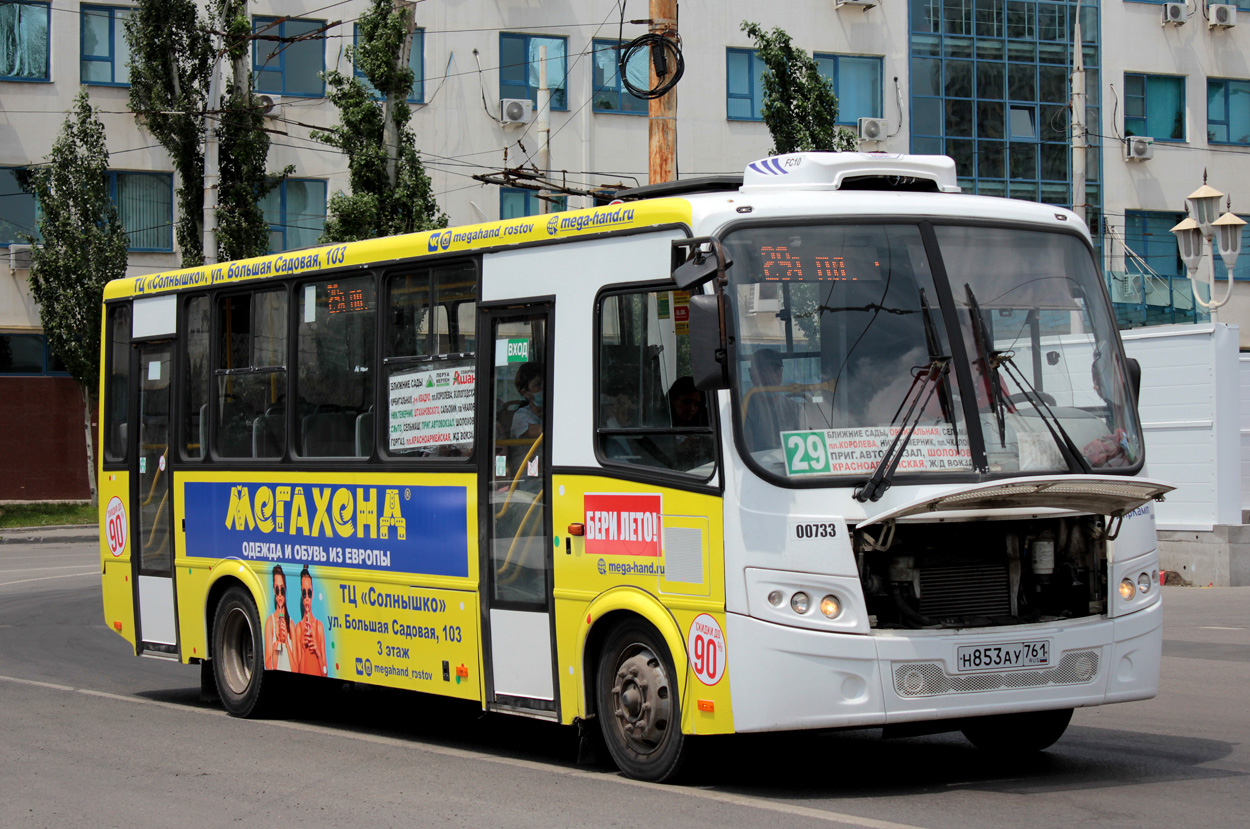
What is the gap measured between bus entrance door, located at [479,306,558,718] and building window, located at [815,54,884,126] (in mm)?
31867

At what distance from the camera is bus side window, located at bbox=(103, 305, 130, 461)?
1312cm

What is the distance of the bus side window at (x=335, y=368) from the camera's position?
10391 millimetres

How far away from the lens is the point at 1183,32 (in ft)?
141

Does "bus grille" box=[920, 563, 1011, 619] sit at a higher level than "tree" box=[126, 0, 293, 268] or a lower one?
lower

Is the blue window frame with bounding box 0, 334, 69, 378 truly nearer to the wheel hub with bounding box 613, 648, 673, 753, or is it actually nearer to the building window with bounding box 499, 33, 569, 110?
the building window with bounding box 499, 33, 569, 110

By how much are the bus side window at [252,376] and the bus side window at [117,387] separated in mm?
1516

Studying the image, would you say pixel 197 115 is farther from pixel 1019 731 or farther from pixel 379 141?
pixel 1019 731

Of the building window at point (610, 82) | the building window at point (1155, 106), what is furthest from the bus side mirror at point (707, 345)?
the building window at point (1155, 106)

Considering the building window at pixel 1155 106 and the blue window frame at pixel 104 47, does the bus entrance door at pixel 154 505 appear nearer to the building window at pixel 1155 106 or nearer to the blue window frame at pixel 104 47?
the blue window frame at pixel 104 47

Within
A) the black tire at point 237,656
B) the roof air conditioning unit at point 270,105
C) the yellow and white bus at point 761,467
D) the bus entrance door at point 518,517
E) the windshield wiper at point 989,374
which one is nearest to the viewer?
the yellow and white bus at point 761,467

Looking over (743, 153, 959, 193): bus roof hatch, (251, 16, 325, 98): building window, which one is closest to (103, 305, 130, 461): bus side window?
(743, 153, 959, 193): bus roof hatch

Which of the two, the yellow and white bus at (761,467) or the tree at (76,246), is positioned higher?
the tree at (76,246)

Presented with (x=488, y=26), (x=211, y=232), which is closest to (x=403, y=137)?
(x=211, y=232)

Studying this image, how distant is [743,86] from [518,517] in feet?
102
